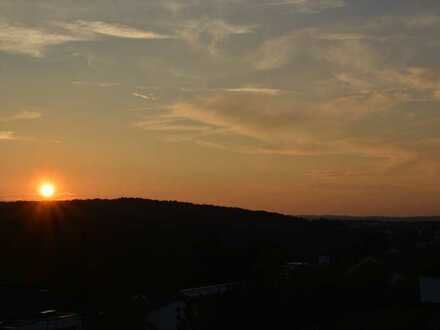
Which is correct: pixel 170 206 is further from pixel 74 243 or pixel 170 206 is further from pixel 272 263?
pixel 272 263

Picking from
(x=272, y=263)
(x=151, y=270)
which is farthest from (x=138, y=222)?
(x=272, y=263)

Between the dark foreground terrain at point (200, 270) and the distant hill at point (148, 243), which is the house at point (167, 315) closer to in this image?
the dark foreground terrain at point (200, 270)

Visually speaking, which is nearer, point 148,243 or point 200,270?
point 200,270

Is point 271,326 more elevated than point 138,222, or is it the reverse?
point 138,222

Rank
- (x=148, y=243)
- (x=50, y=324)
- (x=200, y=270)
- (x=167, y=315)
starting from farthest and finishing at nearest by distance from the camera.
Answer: (x=148, y=243), (x=200, y=270), (x=167, y=315), (x=50, y=324)

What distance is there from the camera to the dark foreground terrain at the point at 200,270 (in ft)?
101

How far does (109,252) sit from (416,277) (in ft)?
89.4

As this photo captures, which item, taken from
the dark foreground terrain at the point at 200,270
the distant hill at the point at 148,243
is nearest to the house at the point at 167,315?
the dark foreground terrain at the point at 200,270

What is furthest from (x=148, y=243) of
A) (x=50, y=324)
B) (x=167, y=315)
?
(x=50, y=324)

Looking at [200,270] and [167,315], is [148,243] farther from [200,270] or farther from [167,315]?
[167,315]

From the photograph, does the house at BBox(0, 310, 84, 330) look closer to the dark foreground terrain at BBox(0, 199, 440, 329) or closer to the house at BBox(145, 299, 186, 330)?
the dark foreground terrain at BBox(0, 199, 440, 329)

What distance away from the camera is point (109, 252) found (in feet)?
199

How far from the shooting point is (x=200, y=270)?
2286 inches

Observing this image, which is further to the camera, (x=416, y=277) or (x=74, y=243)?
(x=74, y=243)
